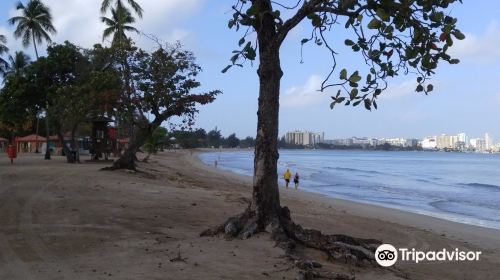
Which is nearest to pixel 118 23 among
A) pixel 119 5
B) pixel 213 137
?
pixel 119 5

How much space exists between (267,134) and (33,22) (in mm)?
35303

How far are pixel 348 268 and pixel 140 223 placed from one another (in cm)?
418

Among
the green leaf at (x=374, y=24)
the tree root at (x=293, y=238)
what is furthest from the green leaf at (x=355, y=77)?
the tree root at (x=293, y=238)

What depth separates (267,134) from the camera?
7.98 metres

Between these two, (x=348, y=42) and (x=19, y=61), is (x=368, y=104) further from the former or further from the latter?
(x=19, y=61)

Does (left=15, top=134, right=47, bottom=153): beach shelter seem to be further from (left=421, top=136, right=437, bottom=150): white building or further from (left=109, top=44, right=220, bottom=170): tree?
(left=421, top=136, right=437, bottom=150): white building

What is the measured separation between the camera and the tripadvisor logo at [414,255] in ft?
25.8

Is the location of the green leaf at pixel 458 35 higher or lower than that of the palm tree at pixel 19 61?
lower

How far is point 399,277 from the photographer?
7.12 meters

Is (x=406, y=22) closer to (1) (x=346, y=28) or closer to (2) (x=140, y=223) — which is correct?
(1) (x=346, y=28)

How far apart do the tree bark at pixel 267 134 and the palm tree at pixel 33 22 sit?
34169 mm

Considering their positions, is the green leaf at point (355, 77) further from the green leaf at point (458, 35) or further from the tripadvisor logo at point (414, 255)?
the tripadvisor logo at point (414, 255)

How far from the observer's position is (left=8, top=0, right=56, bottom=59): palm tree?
38125 millimetres

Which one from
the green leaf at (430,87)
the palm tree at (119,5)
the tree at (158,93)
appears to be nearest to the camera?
the green leaf at (430,87)
